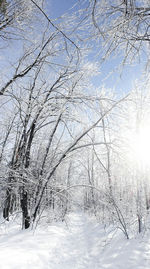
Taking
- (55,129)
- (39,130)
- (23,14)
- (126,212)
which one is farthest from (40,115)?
(126,212)

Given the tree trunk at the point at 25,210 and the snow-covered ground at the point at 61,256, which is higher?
the tree trunk at the point at 25,210

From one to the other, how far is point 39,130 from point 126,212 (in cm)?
525

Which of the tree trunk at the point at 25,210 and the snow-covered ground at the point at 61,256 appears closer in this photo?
the snow-covered ground at the point at 61,256

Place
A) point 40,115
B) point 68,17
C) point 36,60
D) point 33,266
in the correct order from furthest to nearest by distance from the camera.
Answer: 1. point 40,115
2. point 36,60
3. point 33,266
4. point 68,17

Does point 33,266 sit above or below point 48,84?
below

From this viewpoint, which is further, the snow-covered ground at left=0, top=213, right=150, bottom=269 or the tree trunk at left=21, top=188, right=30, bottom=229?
the tree trunk at left=21, top=188, right=30, bottom=229

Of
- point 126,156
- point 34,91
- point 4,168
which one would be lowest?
point 4,168

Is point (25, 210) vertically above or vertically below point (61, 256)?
above

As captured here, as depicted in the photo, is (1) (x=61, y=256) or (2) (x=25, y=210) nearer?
(1) (x=61, y=256)

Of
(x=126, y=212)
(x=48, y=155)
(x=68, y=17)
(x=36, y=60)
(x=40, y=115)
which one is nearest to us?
(x=68, y=17)

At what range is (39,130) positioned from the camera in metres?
6.80

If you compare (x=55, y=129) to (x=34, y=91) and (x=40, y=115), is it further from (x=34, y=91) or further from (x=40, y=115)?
(x=34, y=91)

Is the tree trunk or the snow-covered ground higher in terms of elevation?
the tree trunk

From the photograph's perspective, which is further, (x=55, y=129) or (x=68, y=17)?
(x=55, y=129)
